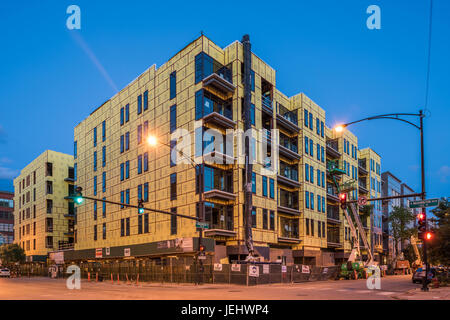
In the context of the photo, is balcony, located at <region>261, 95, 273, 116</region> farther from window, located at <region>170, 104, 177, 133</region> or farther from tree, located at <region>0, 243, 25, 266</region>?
tree, located at <region>0, 243, 25, 266</region>

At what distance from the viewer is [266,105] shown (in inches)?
1876

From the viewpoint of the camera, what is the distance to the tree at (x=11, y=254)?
7444 centimetres

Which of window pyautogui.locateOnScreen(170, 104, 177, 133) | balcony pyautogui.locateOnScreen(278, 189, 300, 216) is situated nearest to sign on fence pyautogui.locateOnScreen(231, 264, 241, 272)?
balcony pyautogui.locateOnScreen(278, 189, 300, 216)

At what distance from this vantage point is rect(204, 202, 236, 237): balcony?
3955cm

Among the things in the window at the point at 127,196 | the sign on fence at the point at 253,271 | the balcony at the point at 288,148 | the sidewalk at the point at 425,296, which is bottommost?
the sign on fence at the point at 253,271

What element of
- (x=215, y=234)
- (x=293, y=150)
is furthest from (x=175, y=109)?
(x=293, y=150)

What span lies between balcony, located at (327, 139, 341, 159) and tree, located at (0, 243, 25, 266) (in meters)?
57.2

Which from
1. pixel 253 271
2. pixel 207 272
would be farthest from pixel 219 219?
pixel 253 271

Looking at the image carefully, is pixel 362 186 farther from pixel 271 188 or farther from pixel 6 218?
pixel 6 218

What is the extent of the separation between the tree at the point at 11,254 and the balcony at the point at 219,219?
Answer: 1991 inches

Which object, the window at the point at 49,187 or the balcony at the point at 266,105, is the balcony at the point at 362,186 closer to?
the balcony at the point at 266,105

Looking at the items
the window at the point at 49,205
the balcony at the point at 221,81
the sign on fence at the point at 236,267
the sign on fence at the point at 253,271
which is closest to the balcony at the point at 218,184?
the sign on fence at the point at 236,267

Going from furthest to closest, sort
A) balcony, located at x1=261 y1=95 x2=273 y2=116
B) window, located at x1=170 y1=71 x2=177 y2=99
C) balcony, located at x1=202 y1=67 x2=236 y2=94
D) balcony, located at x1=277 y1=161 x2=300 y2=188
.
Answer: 1. balcony, located at x1=277 y1=161 x2=300 y2=188
2. balcony, located at x1=261 y1=95 x2=273 y2=116
3. window, located at x1=170 y1=71 x2=177 y2=99
4. balcony, located at x1=202 y1=67 x2=236 y2=94
